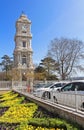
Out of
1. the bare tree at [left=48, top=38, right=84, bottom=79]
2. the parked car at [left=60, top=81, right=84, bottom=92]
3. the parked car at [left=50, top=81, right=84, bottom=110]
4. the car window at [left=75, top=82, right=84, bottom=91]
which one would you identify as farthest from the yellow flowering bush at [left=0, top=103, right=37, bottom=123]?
the bare tree at [left=48, top=38, right=84, bottom=79]

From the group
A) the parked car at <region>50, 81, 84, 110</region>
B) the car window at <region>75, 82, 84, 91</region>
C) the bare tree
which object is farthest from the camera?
the bare tree

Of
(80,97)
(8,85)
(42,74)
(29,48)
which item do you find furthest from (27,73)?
(80,97)

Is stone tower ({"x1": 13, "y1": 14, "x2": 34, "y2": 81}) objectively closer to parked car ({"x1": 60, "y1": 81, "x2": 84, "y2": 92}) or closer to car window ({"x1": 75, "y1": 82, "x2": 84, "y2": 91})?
parked car ({"x1": 60, "y1": 81, "x2": 84, "y2": 92})

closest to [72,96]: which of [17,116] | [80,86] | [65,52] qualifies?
[17,116]

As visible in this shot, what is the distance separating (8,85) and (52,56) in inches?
480

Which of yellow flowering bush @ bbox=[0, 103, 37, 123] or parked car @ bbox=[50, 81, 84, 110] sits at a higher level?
parked car @ bbox=[50, 81, 84, 110]

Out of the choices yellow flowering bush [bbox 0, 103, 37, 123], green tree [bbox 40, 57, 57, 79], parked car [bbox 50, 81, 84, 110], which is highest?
green tree [bbox 40, 57, 57, 79]

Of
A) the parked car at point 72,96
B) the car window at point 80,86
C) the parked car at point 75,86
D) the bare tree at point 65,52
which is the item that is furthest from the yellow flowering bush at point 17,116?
the bare tree at point 65,52

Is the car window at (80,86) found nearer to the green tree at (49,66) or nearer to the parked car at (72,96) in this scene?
the parked car at (72,96)

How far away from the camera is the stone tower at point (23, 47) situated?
7319 centimetres

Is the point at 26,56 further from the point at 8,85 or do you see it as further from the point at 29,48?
the point at 8,85

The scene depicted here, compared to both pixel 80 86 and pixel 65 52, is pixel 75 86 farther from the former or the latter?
pixel 65 52

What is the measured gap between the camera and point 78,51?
55.5 metres

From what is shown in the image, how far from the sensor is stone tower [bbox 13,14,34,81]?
7319 centimetres
